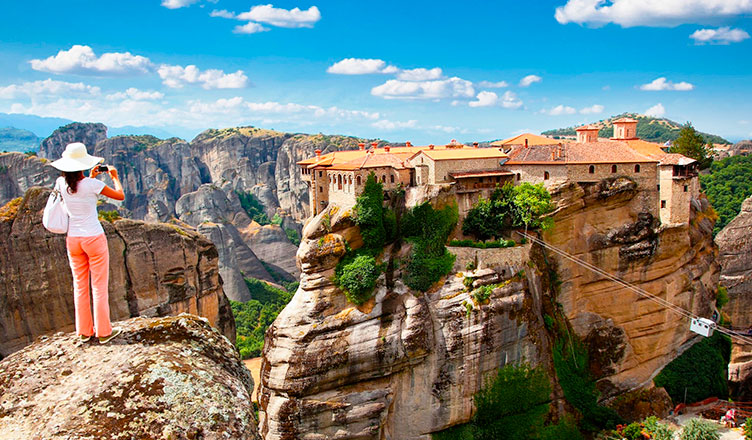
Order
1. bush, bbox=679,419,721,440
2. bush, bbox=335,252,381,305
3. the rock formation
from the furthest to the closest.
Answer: the rock formation, bush, bbox=335,252,381,305, bush, bbox=679,419,721,440

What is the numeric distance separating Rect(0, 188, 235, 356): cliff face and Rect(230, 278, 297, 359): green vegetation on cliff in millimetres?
13640

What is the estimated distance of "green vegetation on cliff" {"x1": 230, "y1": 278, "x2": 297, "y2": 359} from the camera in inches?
2021

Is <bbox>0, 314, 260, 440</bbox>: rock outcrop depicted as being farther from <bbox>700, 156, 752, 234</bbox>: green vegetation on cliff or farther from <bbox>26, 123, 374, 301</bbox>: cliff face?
<bbox>26, 123, 374, 301</bbox>: cliff face

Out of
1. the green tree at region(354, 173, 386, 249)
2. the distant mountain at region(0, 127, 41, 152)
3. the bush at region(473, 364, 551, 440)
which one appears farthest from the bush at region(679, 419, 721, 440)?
the distant mountain at region(0, 127, 41, 152)

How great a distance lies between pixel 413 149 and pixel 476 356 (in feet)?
48.8

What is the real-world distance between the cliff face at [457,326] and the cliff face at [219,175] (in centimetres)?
5172

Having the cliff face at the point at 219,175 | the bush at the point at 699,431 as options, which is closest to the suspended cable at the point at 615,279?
the bush at the point at 699,431

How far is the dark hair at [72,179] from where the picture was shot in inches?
251

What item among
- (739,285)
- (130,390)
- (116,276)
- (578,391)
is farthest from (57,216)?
(739,285)

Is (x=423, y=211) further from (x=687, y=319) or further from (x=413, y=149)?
(x=687, y=319)

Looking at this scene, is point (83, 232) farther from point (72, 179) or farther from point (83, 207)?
point (72, 179)

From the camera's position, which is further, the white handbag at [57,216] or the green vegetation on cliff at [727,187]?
the green vegetation on cliff at [727,187]

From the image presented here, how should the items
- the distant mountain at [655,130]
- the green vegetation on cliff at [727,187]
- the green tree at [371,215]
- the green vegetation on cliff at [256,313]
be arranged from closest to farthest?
1. the green tree at [371,215]
2. the green vegetation on cliff at [256,313]
3. the green vegetation on cliff at [727,187]
4. the distant mountain at [655,130]

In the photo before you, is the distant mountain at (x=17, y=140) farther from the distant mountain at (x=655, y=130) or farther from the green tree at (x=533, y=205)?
the green tree at (x=533, y=205)
